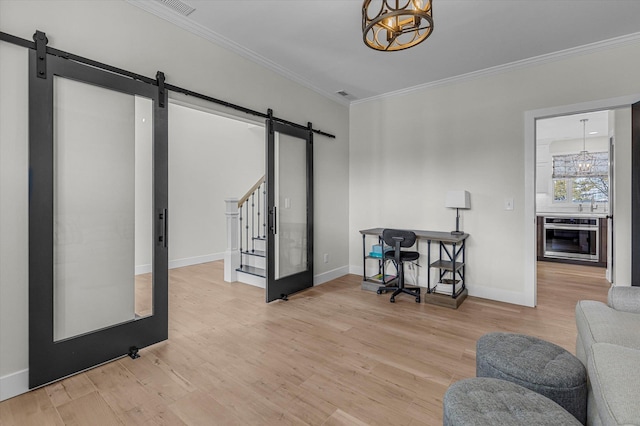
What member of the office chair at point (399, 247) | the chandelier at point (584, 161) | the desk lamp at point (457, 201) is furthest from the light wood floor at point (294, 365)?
the chandelier at point (584, 161)

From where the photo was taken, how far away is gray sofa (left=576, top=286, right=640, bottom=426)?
3.26ft

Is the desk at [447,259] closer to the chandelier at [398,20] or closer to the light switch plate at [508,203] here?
the light switch plate at [508,203]

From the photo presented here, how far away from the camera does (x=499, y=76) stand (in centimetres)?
390

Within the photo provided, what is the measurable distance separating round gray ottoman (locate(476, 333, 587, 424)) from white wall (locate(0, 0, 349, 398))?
112 inches

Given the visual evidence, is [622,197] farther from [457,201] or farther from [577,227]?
[577,227]

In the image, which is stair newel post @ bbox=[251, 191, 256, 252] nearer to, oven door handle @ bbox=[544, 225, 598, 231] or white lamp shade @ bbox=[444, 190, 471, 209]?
white lamp shade @ bbox=[444, 190, 471, 209]

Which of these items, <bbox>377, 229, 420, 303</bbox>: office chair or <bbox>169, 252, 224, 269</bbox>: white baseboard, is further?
<bbox>169, 252, 224, 269</bbox>: white baseboard

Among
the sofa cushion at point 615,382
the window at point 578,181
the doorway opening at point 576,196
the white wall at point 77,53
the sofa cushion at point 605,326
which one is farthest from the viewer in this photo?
the window at point 578,181

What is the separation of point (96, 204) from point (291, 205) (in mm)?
2254

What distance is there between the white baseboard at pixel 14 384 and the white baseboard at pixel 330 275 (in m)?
3.14

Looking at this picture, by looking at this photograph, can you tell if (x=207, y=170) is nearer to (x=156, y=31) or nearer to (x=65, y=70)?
(x=156, y=31)

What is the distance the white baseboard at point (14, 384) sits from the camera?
1950mm

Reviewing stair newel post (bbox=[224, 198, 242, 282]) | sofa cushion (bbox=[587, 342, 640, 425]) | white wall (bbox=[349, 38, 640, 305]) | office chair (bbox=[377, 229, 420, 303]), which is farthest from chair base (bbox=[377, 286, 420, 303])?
sofa cushion (bbox=[587, 342, 640, 425])

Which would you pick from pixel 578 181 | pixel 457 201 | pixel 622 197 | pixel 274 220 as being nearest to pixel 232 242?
pixel 274 220
